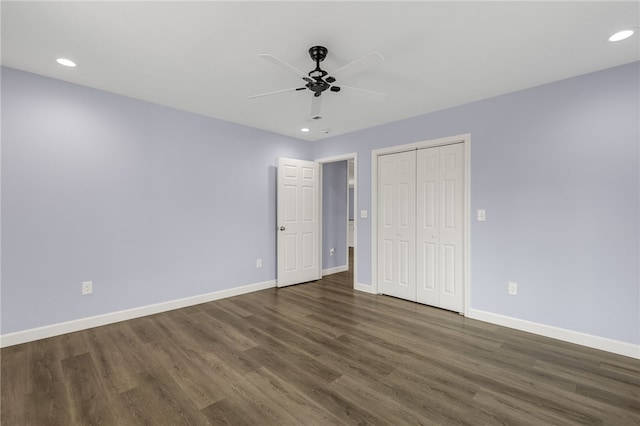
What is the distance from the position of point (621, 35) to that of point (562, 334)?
8.62 feet

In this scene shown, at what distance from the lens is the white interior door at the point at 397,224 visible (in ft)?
13.2

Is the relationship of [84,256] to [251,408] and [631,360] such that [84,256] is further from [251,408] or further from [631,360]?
[631,360]

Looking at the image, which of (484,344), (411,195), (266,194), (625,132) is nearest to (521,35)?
(625,132)

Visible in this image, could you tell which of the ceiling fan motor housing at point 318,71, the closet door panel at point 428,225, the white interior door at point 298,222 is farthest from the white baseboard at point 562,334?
the ceiling fan motor housing at point 318,71

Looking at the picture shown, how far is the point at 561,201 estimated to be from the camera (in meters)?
2.84

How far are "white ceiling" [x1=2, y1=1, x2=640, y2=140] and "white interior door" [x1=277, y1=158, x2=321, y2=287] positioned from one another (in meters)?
1.74

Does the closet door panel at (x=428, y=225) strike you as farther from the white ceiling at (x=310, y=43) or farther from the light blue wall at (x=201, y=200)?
the white ceiling at (x=310, y=43)

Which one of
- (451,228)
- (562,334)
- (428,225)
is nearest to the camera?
(562,334)

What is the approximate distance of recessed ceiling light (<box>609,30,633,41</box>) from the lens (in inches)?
81.5

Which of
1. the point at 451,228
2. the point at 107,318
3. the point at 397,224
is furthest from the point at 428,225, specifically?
the point at 107,318

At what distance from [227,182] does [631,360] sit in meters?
4.76

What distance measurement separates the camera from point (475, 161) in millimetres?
3393

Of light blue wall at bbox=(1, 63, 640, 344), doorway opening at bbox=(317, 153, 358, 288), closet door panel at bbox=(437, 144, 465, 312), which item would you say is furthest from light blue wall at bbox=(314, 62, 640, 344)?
doorway opening at bbox=(317, 153, 358, 288)

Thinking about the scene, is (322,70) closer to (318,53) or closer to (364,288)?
(318,53)
